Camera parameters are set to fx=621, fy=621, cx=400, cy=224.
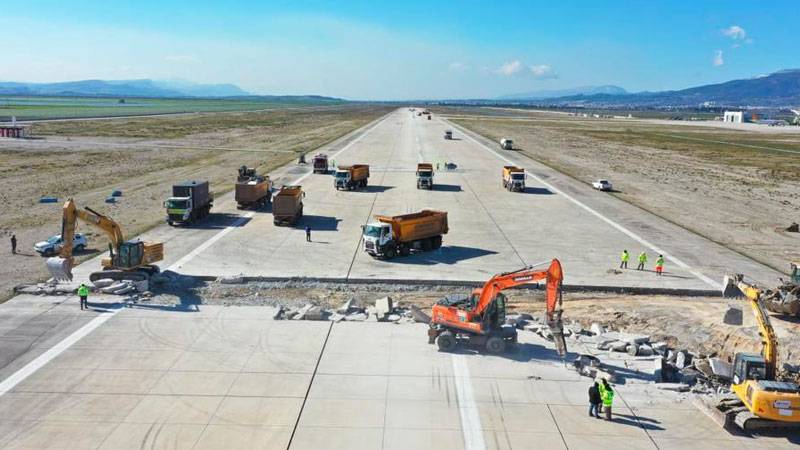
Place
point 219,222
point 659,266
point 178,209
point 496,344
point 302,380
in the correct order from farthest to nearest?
point 219,222
point 178,209
point 659,266
point 496,344
point 302,380

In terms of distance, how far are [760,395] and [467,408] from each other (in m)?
8.45

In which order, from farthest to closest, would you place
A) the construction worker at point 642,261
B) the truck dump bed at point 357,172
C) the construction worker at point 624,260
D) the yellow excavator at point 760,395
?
the truck dump bed at point 357,172 → the construction worker at point 624,260 → the construction worker at point 642,261 → the yellow excavator at point 760,395

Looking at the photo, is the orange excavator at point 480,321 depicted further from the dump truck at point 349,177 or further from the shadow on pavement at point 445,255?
the dump truck at point 349,177

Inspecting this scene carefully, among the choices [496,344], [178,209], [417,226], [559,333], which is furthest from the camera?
[178,209]

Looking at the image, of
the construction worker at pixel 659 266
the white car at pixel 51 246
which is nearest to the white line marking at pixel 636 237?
the construction worker at pixel 659 266

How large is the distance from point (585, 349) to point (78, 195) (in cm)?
4973

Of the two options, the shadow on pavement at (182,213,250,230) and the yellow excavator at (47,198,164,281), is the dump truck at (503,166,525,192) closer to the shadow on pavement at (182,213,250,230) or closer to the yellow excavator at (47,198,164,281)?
the shadow on pavement at (182,213,250,230)

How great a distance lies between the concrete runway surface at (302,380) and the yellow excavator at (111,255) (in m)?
1.66

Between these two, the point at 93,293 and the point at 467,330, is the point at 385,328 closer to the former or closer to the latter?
the point at 467,330

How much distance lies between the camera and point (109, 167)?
76.8 metres

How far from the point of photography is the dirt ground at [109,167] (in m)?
42.6

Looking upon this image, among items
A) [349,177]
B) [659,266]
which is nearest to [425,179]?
[349,177]

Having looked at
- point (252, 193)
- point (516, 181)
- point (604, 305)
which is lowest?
point (604, 305)

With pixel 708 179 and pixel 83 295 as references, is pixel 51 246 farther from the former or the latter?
pixel 708 179
